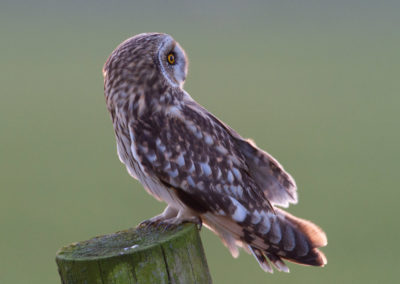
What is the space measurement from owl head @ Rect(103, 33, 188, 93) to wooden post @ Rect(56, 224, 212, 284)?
1015 millimetres

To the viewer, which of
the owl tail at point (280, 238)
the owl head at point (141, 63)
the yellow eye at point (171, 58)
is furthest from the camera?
the yellow eye at point (171, 58)

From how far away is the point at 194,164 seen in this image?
3.40m

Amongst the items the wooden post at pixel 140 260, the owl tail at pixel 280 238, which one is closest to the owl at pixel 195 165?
the owl tail at pixel 280 238

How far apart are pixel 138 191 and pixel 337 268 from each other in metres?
3.29

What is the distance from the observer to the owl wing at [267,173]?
3.56 meters

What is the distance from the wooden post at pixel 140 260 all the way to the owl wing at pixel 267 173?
2.90ft

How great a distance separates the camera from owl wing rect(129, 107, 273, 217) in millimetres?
3348

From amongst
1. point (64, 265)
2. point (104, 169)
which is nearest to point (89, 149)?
point (104, 169)

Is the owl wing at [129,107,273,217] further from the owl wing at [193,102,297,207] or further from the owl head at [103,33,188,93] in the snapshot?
the owl head at [103,33,188,93]

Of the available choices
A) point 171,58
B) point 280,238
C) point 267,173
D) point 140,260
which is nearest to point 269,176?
point 267,173

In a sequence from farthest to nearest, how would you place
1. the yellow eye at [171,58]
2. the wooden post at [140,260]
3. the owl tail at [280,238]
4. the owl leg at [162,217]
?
the yellow eye at [171,58], the owl tail at [280,238], the owl leg at [162,217], the wooden post at [140,260]

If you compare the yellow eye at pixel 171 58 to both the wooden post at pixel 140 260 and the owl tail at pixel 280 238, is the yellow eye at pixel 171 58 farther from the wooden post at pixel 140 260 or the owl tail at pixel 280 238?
the wooden post at pixel 140 260

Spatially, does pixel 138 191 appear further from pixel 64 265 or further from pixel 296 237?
pixel 64 265

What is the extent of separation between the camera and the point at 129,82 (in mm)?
3535
